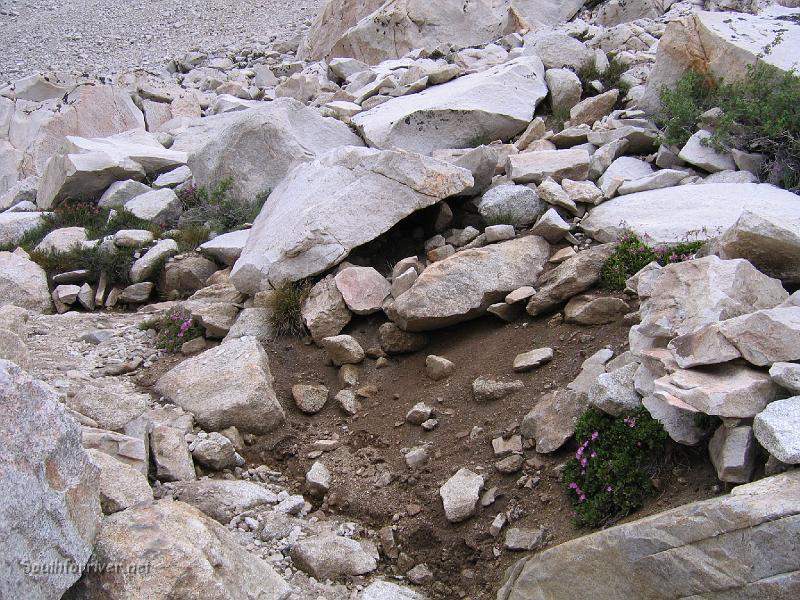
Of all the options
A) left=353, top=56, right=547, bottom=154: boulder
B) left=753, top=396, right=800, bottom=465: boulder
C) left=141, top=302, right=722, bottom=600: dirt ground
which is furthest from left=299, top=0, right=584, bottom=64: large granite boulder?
left=753, top=396, right=800, bottom=465: boulder

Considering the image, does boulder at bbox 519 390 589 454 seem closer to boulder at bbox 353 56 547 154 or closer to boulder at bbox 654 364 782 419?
boulder at bbox 654 364 782 419

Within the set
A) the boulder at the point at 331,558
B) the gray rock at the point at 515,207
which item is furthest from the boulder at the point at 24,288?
the boulder at the point at 331,558

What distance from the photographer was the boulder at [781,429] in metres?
3.65

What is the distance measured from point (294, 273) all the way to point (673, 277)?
4282 mm

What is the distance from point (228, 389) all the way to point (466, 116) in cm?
621

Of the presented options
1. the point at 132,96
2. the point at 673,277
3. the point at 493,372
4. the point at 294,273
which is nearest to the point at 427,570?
the point at 493,372

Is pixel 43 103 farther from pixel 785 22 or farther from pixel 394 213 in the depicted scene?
pixel 785 22

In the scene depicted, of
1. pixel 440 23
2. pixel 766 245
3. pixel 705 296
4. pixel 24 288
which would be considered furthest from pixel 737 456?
pixel 440 23

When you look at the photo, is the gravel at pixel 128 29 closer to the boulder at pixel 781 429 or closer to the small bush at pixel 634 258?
the small bush at pixel 634 258

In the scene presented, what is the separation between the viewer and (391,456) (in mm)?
6129

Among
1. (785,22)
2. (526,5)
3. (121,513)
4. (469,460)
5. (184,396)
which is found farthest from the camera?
(526,5)

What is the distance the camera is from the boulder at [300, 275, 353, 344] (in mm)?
7609

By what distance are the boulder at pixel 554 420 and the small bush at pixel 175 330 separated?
169 inches

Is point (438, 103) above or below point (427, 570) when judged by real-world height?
above
